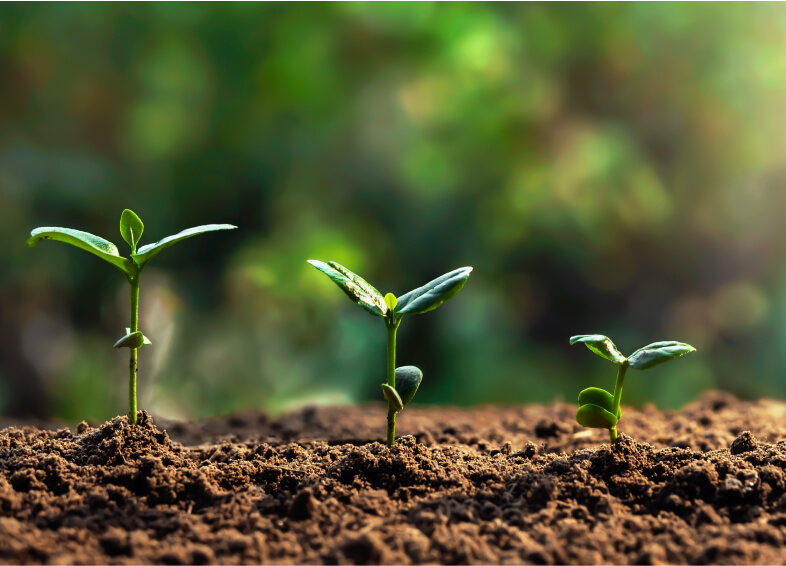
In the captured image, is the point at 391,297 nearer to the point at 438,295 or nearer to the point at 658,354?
the point at 438,295

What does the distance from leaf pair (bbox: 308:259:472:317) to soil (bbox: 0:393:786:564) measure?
26 centimetres

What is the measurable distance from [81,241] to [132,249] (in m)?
0.09

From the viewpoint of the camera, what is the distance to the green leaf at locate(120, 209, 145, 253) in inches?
47.9

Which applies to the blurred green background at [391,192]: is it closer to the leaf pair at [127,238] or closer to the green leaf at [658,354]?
the leaf pair at [127,238]

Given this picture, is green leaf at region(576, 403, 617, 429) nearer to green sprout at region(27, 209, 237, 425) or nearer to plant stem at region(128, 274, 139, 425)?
green sprout at region(27, 209, 237, 425)

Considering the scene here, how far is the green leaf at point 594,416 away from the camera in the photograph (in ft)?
3.72

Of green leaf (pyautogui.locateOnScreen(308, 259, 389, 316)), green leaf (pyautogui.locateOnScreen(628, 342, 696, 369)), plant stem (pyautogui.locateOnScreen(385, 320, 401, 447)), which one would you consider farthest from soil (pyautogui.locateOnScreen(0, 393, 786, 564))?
green leaf (pyautogui.locateOnScreen(308, 259, 389, 316))

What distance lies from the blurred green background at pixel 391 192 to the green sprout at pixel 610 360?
145cm

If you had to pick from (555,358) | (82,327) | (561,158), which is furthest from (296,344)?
(561,158)

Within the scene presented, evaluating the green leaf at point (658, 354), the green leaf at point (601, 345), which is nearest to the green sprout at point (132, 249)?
the green leaf at point (601, 345)

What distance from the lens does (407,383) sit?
3.89 feet

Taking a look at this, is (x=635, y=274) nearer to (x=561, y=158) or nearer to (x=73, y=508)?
(x=561, y=158)

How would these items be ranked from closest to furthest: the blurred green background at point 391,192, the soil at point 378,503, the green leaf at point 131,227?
the soil at point 378,503 < the green leaf at point 131,227 < the blurred green background at point 391,192

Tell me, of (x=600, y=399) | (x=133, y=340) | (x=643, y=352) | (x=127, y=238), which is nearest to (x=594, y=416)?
(x=600, y=399)
